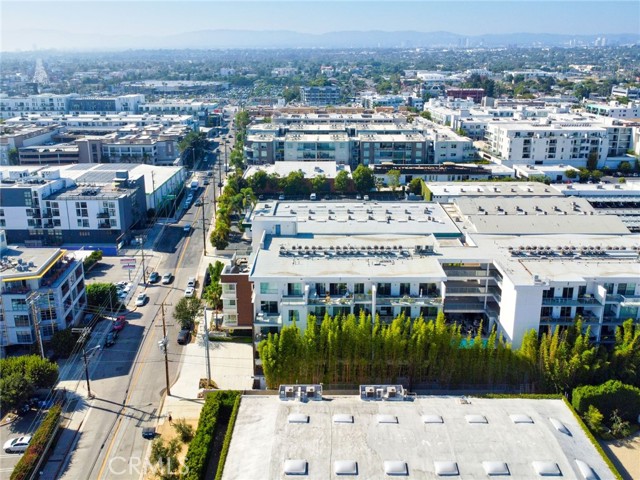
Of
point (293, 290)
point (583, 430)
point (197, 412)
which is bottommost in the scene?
point (197, 412)

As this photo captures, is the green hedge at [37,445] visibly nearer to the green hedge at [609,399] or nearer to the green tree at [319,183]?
the green hedge at [609,399]

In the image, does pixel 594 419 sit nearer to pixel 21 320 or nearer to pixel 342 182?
pixel 21 320

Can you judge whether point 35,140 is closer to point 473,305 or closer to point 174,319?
point 174,319

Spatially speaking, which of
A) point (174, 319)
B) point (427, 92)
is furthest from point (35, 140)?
point (427, 92)

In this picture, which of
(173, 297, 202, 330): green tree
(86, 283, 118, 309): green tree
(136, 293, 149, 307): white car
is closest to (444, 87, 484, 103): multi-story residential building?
(136, 293, 149, 307): white car

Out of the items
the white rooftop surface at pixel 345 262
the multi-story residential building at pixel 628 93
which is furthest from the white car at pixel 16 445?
the multi-story residential building at pixel 628 93

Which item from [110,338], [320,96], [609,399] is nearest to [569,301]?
[609,399]
